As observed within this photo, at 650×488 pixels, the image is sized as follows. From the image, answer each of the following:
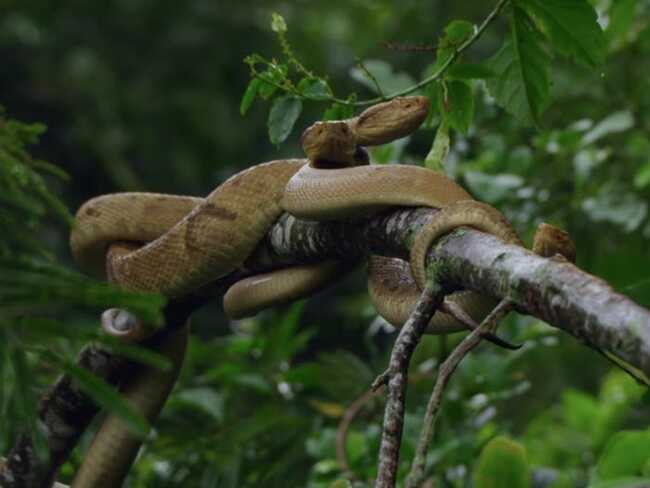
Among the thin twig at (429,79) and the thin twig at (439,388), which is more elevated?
the thin twig at (429,79)

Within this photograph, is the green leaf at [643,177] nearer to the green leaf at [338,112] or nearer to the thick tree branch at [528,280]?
the green leaf at [338,112]

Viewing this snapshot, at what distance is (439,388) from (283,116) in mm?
1236

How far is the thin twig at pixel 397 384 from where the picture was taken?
1921 mm

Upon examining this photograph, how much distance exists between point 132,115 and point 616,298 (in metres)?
13.9

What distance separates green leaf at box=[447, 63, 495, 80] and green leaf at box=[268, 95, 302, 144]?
388 mm

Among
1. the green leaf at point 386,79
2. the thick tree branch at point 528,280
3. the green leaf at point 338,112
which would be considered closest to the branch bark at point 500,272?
the thick tree branch at point 528,280

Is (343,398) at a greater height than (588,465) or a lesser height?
greater

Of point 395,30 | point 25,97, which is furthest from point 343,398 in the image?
point 25,97

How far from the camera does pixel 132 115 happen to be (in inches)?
601

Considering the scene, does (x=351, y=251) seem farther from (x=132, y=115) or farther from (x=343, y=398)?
(x=132, y=115)

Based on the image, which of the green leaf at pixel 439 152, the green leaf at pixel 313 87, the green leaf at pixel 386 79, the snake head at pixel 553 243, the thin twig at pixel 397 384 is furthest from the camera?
the green leaf at pixel 386 79

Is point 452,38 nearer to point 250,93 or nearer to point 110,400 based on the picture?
point 250,93

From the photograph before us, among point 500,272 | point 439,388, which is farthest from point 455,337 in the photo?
point 439,388

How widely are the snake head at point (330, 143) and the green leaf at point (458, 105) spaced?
0.25 meters
